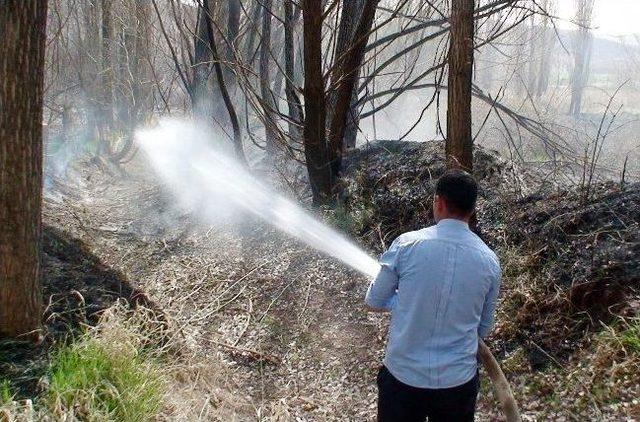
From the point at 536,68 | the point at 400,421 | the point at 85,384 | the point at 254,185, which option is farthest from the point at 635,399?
the point at 536,68

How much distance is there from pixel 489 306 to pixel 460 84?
127 inches

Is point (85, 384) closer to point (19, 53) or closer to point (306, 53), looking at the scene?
point (19, 53)

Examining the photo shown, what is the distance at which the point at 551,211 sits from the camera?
18.9ft

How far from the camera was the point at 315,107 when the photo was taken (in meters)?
7.68

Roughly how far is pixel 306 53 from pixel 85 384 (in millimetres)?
4955

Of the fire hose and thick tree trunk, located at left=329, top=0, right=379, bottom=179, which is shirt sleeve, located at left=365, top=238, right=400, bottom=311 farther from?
thick tree trunk, located at left=329, top=0, right=379, bottom=179

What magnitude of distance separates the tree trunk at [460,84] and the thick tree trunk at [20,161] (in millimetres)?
3575

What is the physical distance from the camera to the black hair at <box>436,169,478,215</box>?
2.69 m

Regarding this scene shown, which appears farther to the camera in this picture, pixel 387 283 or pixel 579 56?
pixel 579 56

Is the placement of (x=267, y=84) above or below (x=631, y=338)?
above

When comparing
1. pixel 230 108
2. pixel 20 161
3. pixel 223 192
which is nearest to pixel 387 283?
pixel 20 161

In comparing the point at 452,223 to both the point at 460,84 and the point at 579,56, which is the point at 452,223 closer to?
the point at 460,84

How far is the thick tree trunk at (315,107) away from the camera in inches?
276

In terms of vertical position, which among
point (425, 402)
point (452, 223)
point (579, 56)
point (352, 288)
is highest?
point (452, 223)
